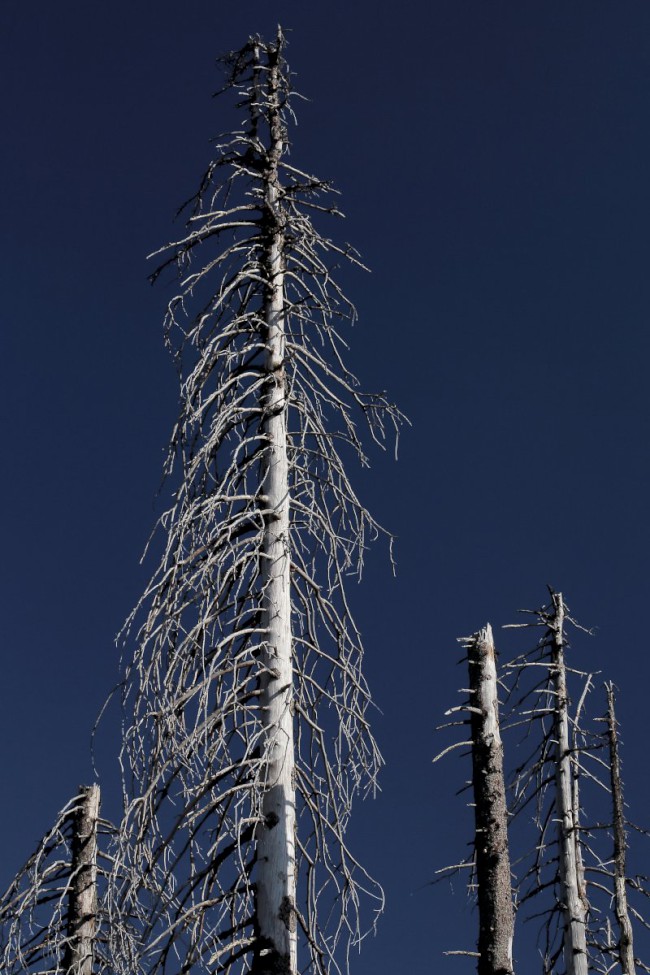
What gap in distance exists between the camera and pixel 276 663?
346 inches

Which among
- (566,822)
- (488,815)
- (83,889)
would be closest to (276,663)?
(488,815)

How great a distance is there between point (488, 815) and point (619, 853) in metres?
7.49

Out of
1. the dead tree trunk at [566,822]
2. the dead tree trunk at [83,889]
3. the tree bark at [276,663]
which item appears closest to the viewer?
the tree bark at [276,663]

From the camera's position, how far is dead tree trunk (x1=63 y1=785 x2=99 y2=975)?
13.3 metres

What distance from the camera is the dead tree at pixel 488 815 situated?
12.1 meters

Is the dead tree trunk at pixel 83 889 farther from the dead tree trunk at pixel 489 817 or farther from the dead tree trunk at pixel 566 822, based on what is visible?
the dead tree trunk at pixel 566 822

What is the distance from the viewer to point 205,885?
8219 mm

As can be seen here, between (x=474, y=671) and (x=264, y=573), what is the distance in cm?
492

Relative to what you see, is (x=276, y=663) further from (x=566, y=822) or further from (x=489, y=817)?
(x=566, y=822)

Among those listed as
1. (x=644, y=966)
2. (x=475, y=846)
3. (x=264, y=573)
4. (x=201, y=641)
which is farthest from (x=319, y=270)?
(x=644, y=966)

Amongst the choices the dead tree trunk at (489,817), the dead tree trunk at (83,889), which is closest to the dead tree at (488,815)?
the dead tree trunk at (489,817)

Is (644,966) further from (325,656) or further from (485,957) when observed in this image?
(325,656)

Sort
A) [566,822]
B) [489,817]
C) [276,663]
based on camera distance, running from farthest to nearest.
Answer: [566,822], [489,817], [276,663]

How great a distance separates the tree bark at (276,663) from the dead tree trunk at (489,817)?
473 centimetres
